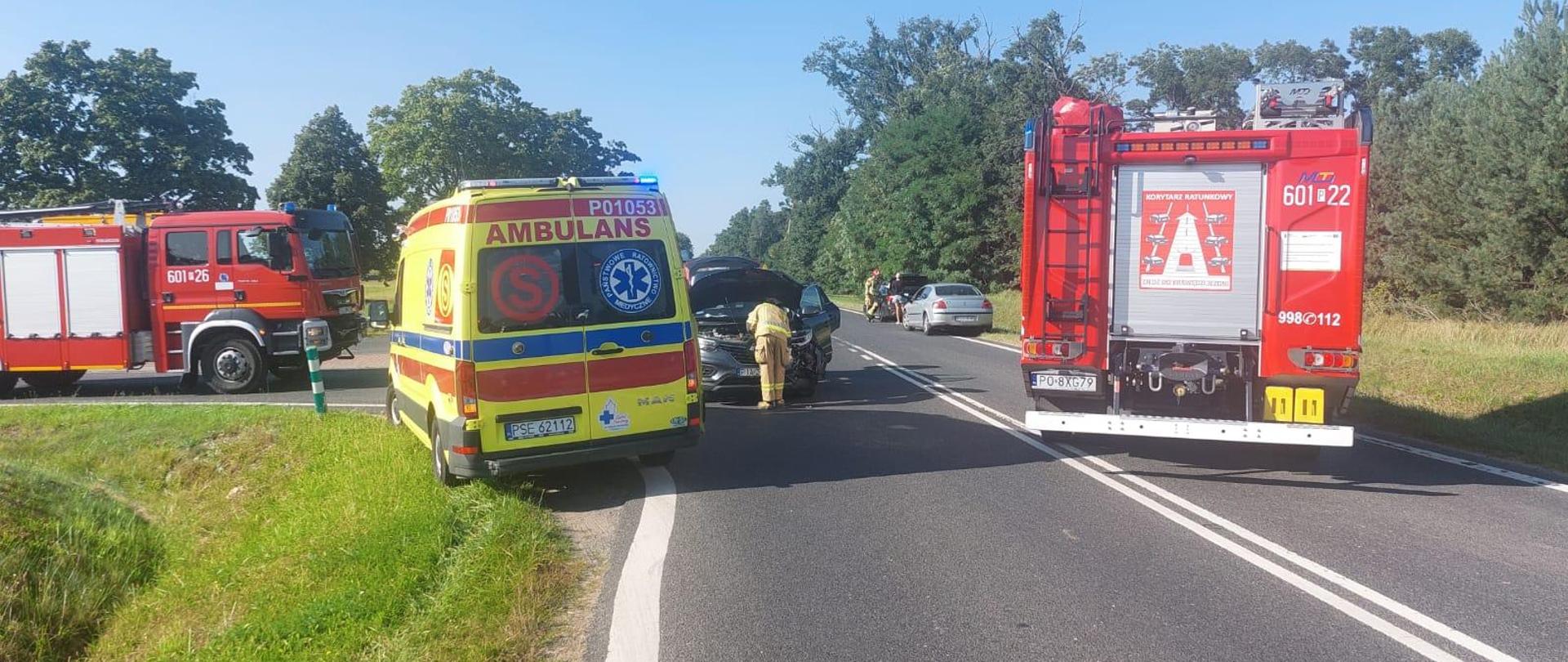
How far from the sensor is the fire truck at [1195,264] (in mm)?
7625

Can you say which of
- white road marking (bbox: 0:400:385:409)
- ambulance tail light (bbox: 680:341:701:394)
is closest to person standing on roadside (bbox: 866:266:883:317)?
white road marking (bbox: 0:400:385:409)

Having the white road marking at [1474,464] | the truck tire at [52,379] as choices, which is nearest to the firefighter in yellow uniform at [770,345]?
the white road marking at [1474,464]

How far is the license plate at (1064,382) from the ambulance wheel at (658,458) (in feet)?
10.5

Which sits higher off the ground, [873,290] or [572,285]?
[572,285]

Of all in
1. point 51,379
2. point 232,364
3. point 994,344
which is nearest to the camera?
point 232,364

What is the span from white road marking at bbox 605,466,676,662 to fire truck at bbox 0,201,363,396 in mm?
8793

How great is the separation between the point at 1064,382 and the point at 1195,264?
1.42 meters

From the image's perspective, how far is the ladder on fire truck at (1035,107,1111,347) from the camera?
26.9 feet

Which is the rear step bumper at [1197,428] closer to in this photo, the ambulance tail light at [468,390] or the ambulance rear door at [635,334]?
the ambulance rear door at [635,334]

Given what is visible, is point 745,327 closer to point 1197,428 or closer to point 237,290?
point 1197,428

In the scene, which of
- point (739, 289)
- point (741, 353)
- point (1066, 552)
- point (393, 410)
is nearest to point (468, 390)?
point (393, 410)

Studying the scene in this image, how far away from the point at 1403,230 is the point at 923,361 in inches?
693

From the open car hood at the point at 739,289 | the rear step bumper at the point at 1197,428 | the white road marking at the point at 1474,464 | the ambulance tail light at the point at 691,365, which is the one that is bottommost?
the white road marking at the point at 1474,464

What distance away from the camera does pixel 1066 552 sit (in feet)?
19.1
